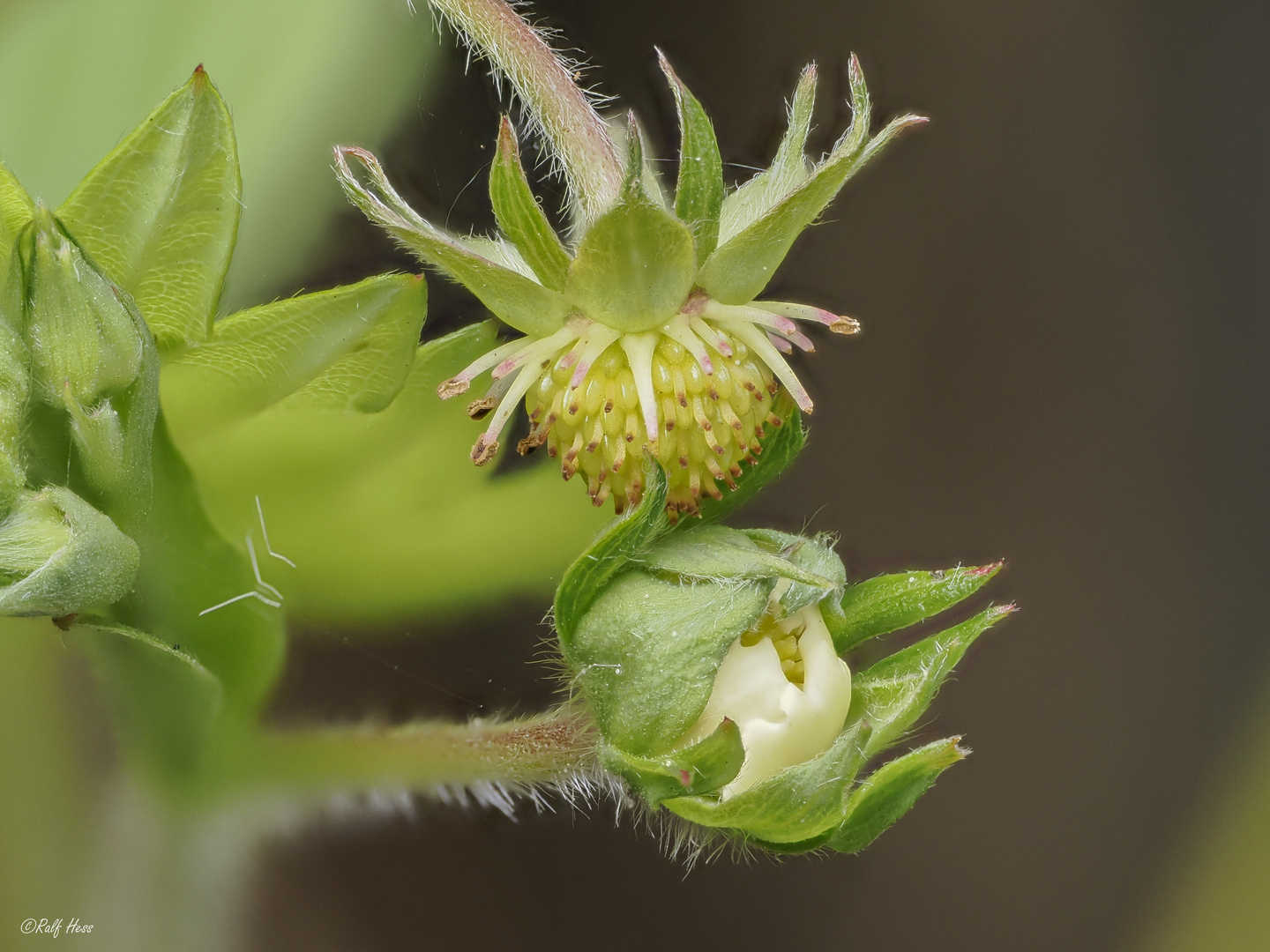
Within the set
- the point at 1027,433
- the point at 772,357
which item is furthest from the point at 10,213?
the point at 1027,433

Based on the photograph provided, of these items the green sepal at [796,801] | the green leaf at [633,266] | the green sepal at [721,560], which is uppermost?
the green leaf at [633,266]

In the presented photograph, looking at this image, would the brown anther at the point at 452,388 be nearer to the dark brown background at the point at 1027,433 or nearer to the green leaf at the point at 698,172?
the green leaf at the point at 698,172

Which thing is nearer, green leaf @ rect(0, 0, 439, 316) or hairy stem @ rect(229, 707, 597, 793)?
hairy stem @ rect(229, 707, 597, 793)

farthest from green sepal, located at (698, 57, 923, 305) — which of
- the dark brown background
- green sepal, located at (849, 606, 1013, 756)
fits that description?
the dark brown background

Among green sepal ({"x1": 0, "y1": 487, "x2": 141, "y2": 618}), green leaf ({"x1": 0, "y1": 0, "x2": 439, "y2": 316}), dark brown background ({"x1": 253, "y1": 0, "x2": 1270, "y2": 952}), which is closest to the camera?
green sepal ({"x1": 0, "y1": 487, "x2": 141, "y2": 618})

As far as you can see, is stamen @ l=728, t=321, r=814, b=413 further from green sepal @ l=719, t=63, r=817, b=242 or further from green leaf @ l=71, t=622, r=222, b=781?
green leaf @ l=71, t=622, r=222, b=781

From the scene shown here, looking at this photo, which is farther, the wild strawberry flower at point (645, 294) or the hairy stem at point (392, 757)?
the hairy stem at point (392, 757)

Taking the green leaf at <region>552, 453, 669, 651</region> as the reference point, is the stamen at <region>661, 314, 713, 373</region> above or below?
above

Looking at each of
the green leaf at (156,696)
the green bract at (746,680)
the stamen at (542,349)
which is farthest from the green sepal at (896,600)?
the green leaf at (156,696)

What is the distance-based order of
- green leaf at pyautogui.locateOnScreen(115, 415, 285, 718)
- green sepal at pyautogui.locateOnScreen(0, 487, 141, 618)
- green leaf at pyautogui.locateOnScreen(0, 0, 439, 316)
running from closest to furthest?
1. green sepal at pyautogui.locateOnScreen(0, 487, 141, 618)
2. green leaf at pyautogui.locateOnScreen(115, 415, 285, 718)
3. green leaf at pyautogui.locateOnScreen(0, 0, 439, 316)
